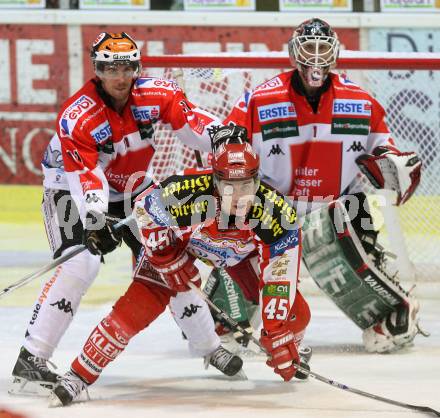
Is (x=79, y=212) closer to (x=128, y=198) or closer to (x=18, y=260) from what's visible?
(x=128, y=198)

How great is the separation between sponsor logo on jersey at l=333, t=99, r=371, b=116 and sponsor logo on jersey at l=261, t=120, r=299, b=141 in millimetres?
161

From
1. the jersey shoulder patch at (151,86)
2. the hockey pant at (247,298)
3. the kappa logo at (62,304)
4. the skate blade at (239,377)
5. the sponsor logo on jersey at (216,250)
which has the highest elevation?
the jersey shoulder patch at (151,86)

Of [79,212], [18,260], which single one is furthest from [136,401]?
[18,260]

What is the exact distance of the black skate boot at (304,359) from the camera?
411 cm

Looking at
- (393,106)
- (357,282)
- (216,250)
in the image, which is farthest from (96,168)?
(393,106)

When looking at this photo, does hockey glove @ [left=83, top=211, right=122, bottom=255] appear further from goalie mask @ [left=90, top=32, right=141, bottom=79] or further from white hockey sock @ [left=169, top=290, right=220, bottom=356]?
goalie mask @ [left=90, top=32, right=141, bottom=79]

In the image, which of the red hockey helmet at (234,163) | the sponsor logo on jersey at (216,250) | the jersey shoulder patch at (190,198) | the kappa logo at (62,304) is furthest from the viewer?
the kappa logo at (62,304)

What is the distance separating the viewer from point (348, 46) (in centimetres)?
824

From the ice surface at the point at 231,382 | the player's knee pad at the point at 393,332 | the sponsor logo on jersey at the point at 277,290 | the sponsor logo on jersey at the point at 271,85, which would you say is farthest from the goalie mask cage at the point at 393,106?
the sponsor logo on jersey at the point at 277,290

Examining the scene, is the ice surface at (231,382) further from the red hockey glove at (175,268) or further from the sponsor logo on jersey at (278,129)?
the sponsor logo on jersey at (278,129)

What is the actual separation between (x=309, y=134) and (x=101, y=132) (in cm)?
84

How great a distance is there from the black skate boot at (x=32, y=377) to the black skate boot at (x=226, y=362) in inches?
21.5

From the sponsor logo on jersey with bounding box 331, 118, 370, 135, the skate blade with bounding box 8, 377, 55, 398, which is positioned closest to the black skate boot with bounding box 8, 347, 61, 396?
the skate blade with bounding box 8, 377, 55, 398

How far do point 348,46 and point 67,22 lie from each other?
187 cm
